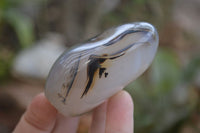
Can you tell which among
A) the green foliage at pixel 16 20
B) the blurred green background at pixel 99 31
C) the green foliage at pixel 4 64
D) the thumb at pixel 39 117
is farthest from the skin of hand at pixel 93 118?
the green foliage at pixel 16 20

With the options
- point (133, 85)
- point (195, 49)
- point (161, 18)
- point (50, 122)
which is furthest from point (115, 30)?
point (195, 49)

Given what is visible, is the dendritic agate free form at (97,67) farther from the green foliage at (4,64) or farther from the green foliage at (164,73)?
the green foliage at (4,64)

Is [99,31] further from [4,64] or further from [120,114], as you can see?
[120,114]

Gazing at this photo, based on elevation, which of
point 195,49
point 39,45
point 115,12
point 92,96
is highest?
point 92,96

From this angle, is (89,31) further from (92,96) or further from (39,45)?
(92,96)

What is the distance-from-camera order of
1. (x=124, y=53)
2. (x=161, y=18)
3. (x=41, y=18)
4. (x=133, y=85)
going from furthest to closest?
(x=41, y=18) < (x=161, y=18) < (x=133, y=85) < (x=124, y=53)

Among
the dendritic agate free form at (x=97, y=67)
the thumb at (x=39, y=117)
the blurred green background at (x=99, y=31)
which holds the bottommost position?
the blurred green background at (x=99, y=31)
